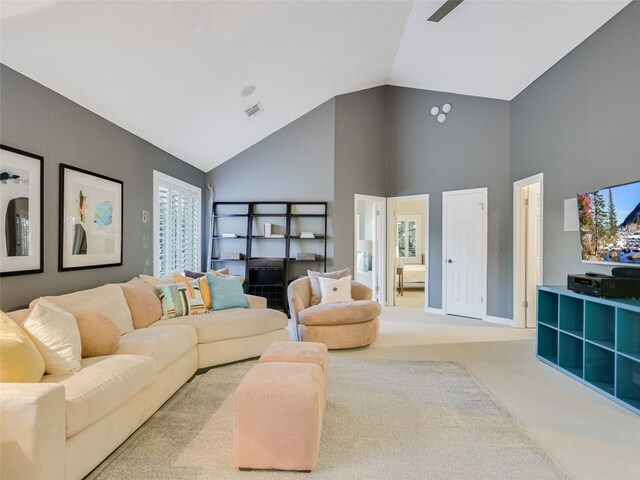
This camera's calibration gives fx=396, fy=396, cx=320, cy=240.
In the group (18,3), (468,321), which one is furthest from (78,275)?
(468,321)

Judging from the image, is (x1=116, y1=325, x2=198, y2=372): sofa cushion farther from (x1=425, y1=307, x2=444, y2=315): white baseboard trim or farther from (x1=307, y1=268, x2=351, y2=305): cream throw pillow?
(x1=425, y1=307, x2=444, y2=315): white baseboard trim

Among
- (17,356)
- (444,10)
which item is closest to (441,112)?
(444,10)

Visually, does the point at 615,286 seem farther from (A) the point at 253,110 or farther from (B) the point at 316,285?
(A) the point at 253,110

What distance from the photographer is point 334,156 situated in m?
6.51

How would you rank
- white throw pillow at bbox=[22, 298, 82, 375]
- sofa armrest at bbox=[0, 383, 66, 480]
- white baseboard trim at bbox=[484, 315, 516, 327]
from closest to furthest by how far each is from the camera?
sofa armrest at bbox=[0, 383, 66, 480] < white throw pillow at bbox=[22, 298, 82, 375] < white baseboard trim at bbox=[484, 315, 516, 327]

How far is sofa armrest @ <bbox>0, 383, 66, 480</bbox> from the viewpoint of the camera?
63.6 inches

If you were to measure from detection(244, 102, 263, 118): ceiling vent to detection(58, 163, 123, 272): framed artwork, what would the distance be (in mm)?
1980

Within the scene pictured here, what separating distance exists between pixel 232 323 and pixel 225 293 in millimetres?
580

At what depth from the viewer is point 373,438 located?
2400 millimetres

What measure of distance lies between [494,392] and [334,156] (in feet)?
14.4

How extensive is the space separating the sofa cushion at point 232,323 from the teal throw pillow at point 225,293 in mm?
100

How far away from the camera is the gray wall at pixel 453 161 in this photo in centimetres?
590

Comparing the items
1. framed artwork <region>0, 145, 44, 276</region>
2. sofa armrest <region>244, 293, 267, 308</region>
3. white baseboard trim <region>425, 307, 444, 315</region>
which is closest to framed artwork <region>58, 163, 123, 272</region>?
framed artwork <region>0, 145, 44, 276</region>

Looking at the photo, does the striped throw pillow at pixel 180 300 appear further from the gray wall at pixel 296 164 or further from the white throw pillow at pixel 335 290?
the gray wall at pixel 296 164
